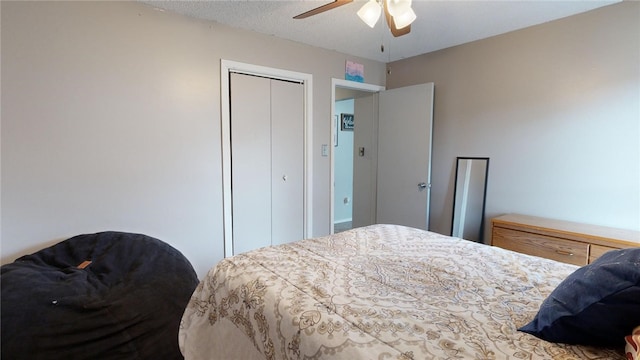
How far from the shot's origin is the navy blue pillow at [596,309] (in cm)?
79

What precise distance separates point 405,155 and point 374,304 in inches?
107

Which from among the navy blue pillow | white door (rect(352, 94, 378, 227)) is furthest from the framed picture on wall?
the navy blue pillow

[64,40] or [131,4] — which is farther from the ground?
[131,4]

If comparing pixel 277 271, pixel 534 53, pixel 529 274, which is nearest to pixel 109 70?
pixel 277 271

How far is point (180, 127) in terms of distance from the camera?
2.58m

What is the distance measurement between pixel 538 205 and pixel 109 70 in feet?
11.7

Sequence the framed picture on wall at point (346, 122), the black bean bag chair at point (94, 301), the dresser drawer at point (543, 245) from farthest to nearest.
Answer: the framed picture on wall at point (346, 122) < the dresser drawer at point (543, 245) < the black bean bag chair at point (94, 301)

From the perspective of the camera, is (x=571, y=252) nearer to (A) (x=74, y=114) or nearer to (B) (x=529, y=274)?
(B) (x=529, y=274)

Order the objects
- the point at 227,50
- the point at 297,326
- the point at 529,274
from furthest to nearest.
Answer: the point at 227,50
the point at 529,274
the point at 297,326

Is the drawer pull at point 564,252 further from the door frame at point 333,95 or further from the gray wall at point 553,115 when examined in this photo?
the door frame at point 333,95

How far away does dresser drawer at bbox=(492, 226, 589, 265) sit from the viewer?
225cm

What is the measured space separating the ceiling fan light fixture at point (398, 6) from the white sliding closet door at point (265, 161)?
1.56m

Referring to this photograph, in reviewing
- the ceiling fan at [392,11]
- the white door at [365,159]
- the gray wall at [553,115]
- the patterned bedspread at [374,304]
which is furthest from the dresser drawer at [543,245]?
the ceiling fan at [392,11]

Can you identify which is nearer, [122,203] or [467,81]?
[122,203]
